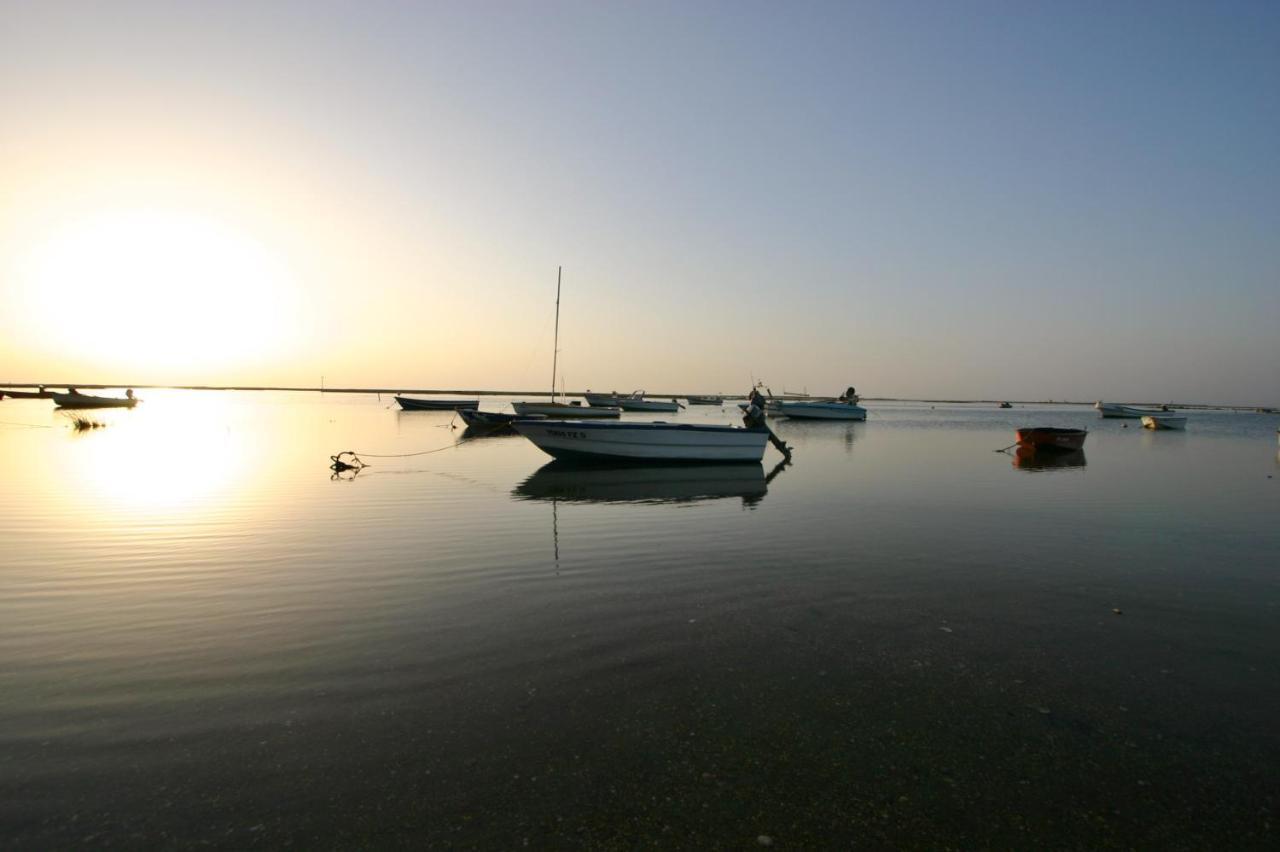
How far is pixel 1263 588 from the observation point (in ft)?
33.0

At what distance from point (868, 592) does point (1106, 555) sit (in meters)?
6.02

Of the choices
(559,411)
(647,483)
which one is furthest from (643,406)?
(647,483)

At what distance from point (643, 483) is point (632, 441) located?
495cm

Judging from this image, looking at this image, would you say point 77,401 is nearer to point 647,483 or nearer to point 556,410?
point 556,410

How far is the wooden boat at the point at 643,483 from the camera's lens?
19719 mm

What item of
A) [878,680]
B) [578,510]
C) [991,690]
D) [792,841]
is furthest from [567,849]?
[578,510]

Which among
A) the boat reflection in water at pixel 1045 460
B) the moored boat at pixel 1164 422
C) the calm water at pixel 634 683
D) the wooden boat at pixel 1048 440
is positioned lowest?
the calm water at pixel 634 683

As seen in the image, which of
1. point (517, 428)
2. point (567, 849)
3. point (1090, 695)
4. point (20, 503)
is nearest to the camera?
point (567, 849)

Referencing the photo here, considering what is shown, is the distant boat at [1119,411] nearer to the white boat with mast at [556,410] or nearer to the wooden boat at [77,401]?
the white boat with mast at [556,410]

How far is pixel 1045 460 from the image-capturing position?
104 feet

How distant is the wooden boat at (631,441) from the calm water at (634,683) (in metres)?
12.5

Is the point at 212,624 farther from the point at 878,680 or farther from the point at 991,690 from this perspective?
the point at 991,690

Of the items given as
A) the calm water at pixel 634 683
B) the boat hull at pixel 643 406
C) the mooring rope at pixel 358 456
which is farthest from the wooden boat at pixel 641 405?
the calm water at pixel 634 683

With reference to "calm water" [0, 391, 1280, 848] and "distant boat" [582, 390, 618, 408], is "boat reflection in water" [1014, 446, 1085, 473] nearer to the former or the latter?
"calm water" [0, 391, 1280, 848]
